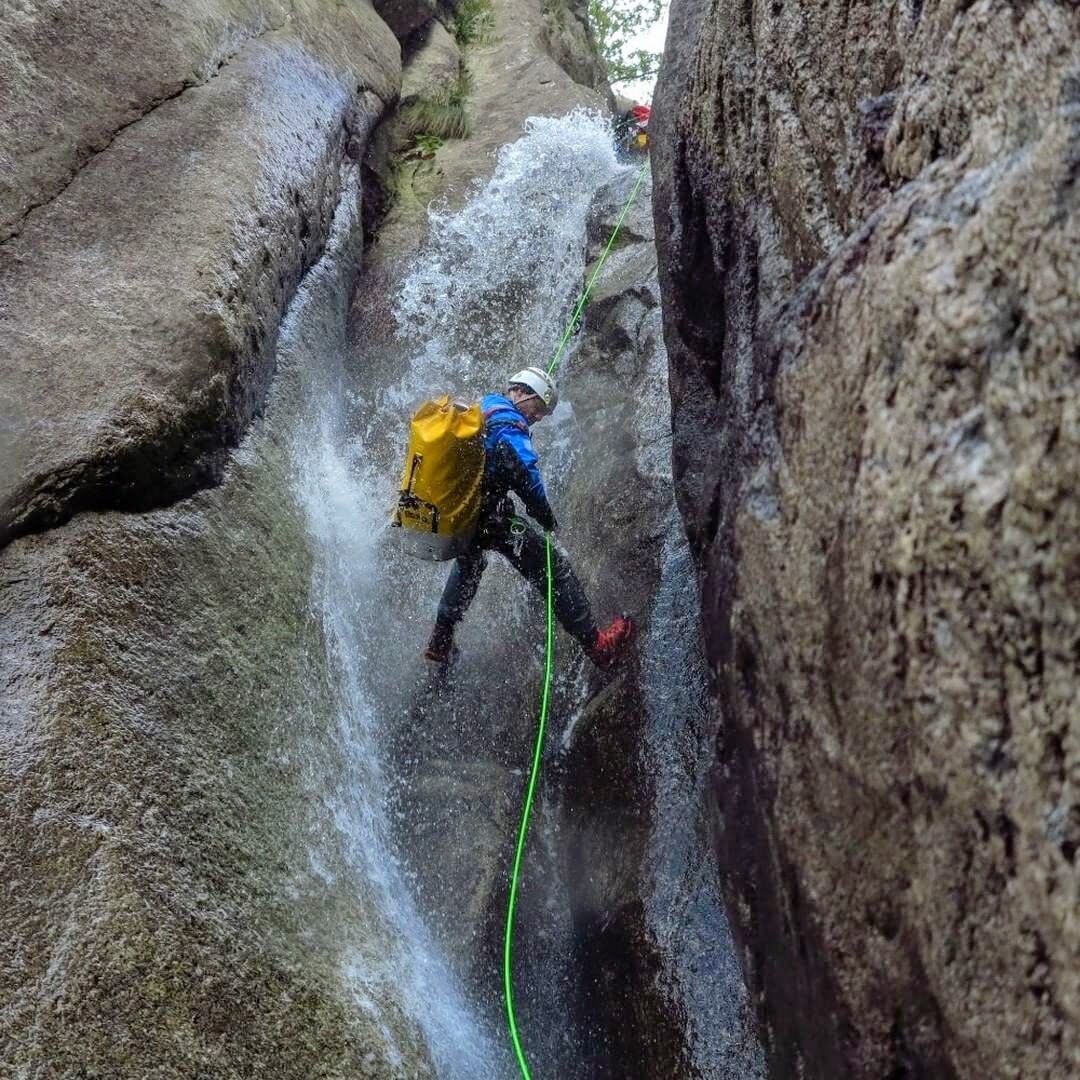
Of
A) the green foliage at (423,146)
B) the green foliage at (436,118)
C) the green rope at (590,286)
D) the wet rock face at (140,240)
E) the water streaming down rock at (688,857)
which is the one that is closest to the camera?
the water streaming down rock at (688,857)

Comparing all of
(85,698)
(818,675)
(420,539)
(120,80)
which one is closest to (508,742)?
(420,539)

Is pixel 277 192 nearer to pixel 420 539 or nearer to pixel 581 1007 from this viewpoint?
pixel 420 539

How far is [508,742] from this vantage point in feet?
21.6

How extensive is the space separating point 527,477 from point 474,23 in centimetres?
1112

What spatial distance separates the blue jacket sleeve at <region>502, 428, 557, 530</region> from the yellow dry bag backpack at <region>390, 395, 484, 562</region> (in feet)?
0.71

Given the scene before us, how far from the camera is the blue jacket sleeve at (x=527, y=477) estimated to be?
19.7ft

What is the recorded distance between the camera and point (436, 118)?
11797mm

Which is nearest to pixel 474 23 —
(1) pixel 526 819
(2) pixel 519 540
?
(2) pixel 519 540

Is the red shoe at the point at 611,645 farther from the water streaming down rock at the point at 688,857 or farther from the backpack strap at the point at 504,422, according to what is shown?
the backpack strap at the point at 504,422

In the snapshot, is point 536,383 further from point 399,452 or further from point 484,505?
point 399,452

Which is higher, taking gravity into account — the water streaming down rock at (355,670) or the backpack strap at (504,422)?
the backpack strap at (504,422)

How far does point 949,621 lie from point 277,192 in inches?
259

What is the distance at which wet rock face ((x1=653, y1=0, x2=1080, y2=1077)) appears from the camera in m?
1.97

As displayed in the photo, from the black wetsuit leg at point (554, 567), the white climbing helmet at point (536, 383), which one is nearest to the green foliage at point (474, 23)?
the white climbing helmet at point (536, 383)
